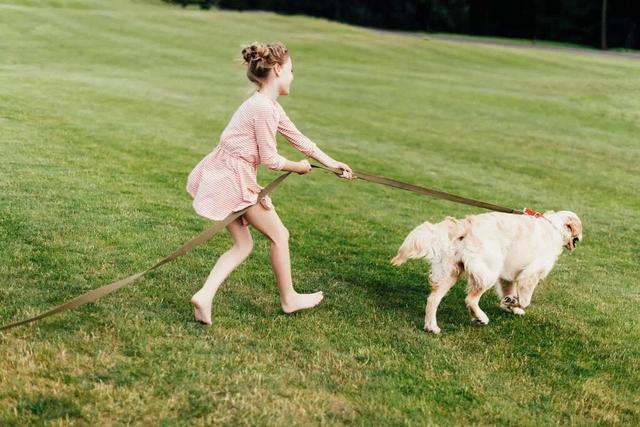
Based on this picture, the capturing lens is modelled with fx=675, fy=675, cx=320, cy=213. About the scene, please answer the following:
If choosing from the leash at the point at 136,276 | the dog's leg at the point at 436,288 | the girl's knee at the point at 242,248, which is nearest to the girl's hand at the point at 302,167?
the leash at the point at 136,276

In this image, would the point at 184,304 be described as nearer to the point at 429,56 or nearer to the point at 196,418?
the point at 196,418

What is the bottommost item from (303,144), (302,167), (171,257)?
(171,257)

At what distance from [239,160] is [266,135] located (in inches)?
11.7

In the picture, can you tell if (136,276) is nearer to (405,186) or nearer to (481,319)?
(405,186)

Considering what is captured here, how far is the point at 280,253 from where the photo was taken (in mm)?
5688

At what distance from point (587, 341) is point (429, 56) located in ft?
112

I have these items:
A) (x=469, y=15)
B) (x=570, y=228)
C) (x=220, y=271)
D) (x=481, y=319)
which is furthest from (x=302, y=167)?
(x=469, y=15)

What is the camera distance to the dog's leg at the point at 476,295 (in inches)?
227

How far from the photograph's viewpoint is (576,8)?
217ft

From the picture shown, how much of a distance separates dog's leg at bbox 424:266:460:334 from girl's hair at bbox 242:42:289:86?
7.20 ft

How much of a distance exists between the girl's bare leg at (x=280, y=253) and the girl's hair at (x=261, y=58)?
1036mm

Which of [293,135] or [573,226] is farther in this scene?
[573,226]

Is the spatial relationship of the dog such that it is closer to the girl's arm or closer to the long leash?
the long leash

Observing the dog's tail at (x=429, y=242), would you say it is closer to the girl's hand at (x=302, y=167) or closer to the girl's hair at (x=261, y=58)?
the girl's hand at (x=302, y=167)
